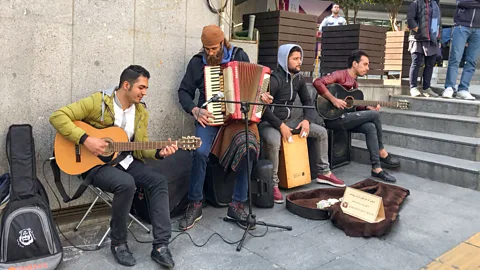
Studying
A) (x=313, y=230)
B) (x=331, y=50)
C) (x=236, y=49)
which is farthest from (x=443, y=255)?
(x=331, y=50)

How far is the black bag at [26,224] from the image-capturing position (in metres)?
2.82

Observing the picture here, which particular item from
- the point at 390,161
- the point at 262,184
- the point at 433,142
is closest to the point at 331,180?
the point at 390,161

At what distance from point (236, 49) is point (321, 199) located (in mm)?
1725

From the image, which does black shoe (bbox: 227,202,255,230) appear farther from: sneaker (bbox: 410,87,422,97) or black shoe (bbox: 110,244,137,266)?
sneaker (bbox: 410,87,422,97)

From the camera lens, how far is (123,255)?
10.4 feet

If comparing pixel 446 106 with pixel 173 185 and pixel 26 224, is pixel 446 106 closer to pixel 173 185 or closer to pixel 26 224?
pixel 173 185

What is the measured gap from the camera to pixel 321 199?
4508 millimetres

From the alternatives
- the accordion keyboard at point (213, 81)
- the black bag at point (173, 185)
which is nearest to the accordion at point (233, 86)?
the accordion keyboard at point (213, 81)

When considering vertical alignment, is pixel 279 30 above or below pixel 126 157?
above

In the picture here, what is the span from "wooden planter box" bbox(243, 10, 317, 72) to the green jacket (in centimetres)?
318

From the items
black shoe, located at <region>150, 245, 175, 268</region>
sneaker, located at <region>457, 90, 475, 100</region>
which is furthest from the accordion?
sneaker, located at <region>457, 90, 475, 100</region>

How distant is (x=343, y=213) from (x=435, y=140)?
8.32 ft

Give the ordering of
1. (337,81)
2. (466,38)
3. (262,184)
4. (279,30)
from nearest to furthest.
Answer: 1. (262,184)
2. (337,81)
3. (279,30)
4. (466,38)

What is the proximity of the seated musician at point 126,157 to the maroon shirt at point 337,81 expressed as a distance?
99.4 inches
